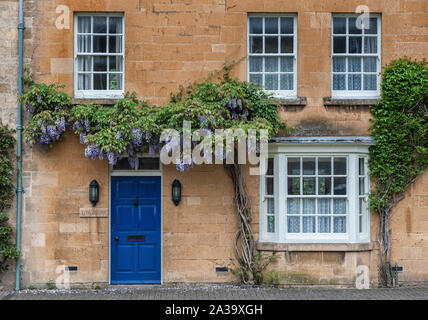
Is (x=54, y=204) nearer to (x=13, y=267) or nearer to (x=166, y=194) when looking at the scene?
(x=13, y=267)

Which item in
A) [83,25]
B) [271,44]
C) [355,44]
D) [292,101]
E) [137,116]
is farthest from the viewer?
[355,44]

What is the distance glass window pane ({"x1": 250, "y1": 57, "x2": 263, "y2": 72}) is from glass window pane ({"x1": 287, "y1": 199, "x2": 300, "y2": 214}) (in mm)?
2906

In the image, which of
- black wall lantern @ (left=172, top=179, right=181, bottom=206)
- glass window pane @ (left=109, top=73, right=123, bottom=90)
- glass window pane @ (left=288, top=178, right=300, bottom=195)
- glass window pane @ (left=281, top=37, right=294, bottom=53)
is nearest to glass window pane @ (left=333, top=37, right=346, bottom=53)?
glass window pane @ (left=281, top=37, right=294, bottom=53)

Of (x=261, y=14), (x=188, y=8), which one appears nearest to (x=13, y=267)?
(x=188, y=8)

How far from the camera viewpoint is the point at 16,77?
481 inches

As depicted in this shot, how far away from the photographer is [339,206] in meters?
12.4

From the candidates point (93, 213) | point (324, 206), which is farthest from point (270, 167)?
point (93, 213)

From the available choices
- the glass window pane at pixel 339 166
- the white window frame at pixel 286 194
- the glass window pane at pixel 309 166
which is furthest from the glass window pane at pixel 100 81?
the glass window pane at pixel 339 166

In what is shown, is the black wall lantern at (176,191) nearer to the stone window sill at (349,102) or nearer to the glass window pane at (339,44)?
the stone window sill at (349,102)

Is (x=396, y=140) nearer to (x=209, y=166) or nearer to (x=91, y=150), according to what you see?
(x=209, y=166)

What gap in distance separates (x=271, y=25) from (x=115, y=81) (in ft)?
11.7

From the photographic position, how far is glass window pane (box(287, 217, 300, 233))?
1239cm

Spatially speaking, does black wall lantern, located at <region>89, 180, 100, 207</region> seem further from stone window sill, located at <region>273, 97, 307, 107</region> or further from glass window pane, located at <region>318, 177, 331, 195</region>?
glass window pane, located at <region>318, 177, 331, 195</region>

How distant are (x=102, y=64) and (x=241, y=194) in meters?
4.07
